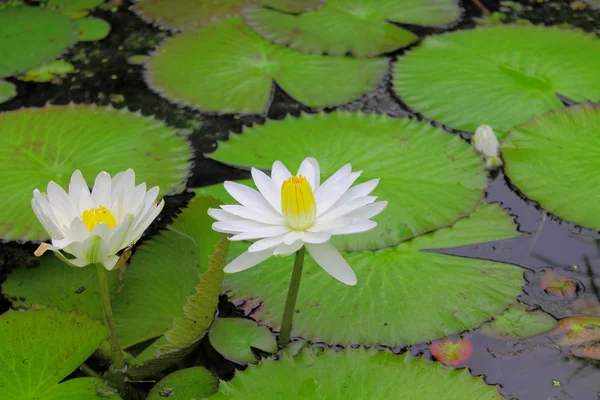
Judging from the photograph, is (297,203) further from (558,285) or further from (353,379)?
(558,285)

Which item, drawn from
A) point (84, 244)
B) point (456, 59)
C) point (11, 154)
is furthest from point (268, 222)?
point (456, 59)

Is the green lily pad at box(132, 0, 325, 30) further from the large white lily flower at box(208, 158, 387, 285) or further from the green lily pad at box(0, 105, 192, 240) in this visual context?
the large white lily flower at box(208, 158, 387, 285)

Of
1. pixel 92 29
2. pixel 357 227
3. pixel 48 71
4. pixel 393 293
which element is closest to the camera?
pixel 357 227

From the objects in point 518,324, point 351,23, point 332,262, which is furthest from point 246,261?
point 351,23

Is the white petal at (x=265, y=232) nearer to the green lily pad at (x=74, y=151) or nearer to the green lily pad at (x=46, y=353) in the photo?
the green lily pad at (x=46, y=353)

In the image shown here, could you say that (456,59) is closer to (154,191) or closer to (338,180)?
(338,180)

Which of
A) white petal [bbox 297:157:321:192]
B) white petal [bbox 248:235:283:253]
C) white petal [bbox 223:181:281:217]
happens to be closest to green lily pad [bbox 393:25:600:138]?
white petal [bbox 297:157:321:192]
